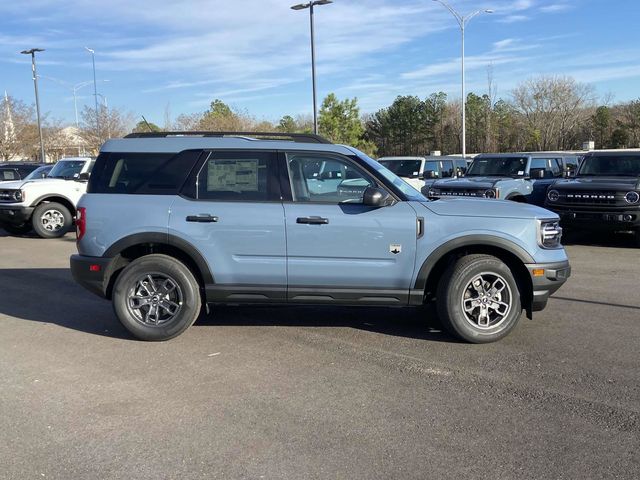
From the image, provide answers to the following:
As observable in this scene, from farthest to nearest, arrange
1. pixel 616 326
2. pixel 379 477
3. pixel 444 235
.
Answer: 1. pixel 616 326
2. pixel 444 235
3. pixel 379 477

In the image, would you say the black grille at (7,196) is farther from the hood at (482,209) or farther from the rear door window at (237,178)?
the hood at (482,209)

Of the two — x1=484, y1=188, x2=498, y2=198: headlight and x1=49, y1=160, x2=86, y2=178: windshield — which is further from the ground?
x1=49, y1=160, x2=86, y2=178: windshield

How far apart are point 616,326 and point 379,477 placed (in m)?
3.84

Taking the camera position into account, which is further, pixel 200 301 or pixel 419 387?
pixel 200 301

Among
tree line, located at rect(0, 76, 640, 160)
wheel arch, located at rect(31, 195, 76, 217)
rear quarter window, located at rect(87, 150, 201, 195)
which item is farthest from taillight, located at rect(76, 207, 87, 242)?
tree line, located at rect(0, 76, 640, 160)

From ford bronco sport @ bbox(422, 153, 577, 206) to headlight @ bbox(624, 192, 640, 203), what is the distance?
7.58 feet

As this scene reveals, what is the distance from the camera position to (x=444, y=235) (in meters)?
5.39

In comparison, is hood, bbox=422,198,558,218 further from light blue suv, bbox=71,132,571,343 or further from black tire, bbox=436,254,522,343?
black tire, bbox=436,254,522,343

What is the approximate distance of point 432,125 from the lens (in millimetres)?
55812

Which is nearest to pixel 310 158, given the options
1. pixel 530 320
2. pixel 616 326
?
pixel 530 320

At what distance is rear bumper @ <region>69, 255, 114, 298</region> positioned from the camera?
5.62 meters

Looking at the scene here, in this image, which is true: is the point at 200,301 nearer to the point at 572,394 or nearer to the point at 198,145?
the point at 198,145

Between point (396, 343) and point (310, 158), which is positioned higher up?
point (310, 158)

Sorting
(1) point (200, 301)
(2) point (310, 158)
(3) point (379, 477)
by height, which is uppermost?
(2) point (310, 158)
